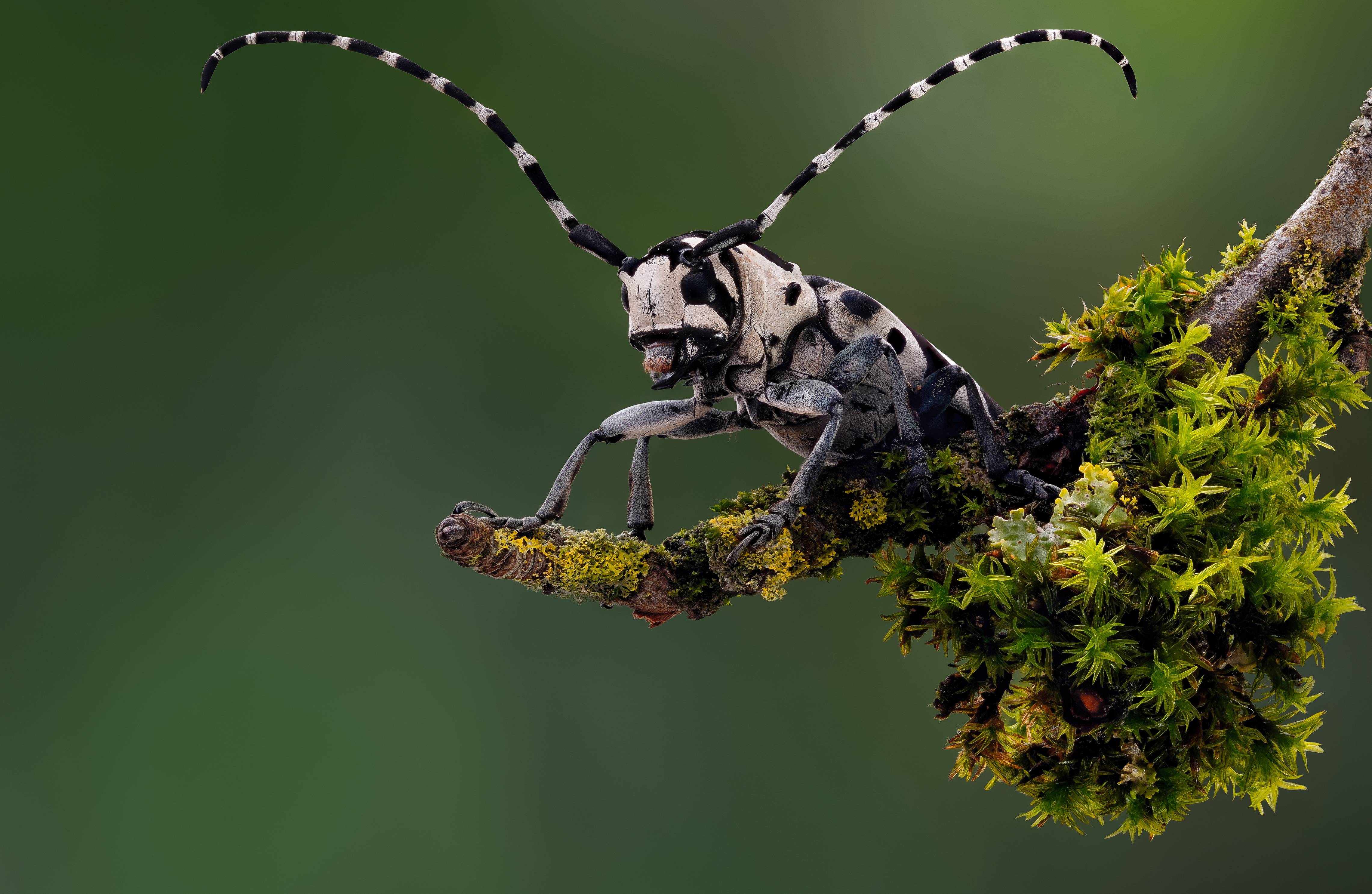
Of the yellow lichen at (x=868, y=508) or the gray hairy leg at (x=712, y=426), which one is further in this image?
the gray hairy leg at (x=712, y=426)

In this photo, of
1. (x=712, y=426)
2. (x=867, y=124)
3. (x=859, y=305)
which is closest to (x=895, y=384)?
(x=859, y=305)

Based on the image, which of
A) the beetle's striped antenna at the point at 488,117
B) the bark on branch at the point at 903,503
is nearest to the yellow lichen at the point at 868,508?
the bark on branch at the point at 903,503

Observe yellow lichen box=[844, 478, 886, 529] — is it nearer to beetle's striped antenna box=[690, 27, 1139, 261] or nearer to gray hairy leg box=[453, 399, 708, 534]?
gray hairy leg box=[453, 399, 708, 534]

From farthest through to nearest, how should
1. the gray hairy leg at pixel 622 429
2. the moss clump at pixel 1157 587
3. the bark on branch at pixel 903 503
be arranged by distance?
1. the gray hairy leg at pixel 622 429
2. the bark on branch at pixel 903 503
3. the moss clump at pixel 1157 587

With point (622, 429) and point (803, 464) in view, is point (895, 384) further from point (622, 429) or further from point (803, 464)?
point (622, 429)

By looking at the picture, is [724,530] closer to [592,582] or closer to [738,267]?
[592,582]

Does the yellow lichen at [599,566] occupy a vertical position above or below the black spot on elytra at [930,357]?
below

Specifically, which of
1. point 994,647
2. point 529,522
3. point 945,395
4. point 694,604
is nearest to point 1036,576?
point 994,647

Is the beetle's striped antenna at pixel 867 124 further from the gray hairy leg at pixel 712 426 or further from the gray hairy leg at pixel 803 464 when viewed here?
the gray hairy leg at pixel 712 426
